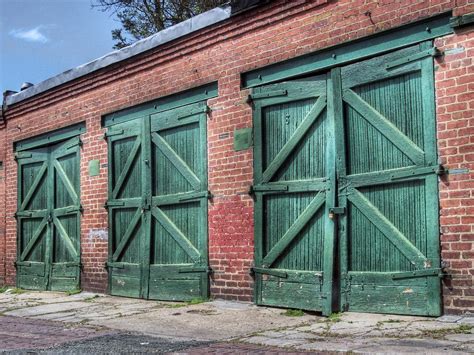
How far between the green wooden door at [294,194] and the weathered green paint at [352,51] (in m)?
0.17

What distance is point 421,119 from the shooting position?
6.48 m

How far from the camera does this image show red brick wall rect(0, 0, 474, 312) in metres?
6.74

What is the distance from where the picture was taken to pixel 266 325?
674cm

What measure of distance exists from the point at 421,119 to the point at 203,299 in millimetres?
4011

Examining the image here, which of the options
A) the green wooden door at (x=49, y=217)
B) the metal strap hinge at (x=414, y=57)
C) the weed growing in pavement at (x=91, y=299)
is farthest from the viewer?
the green wooden door at (x=49, y=217)

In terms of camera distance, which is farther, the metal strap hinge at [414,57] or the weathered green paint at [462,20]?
the metal strap hinge at [414,57]

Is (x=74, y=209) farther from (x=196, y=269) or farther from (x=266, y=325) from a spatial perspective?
(x=266, y=325)

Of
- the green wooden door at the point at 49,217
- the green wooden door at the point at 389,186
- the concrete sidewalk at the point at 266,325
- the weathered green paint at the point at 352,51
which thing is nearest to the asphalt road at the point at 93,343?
the concrete sidewalk at the point at 266,325

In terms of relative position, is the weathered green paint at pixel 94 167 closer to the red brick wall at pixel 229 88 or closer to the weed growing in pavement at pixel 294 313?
the red brick wall at pixel 229 88

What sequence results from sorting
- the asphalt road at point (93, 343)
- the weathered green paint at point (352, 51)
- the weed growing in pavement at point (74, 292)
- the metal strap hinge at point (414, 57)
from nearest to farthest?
the asphalt road at point (93, 343), the metal strap hinge at point (414, 57), the weathered green paint at point (352, 51), the weed growing in pavement at point (74, 292)

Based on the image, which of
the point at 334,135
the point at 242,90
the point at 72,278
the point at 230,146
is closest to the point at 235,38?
the point at 242,90

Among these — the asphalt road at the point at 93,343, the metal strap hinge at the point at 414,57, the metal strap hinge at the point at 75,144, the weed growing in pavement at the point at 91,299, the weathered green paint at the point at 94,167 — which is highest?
the metal strap hinge at the point at 414,57

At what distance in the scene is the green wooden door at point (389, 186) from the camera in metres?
6.37

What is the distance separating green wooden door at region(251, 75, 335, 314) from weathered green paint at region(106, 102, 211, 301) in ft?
3.51
